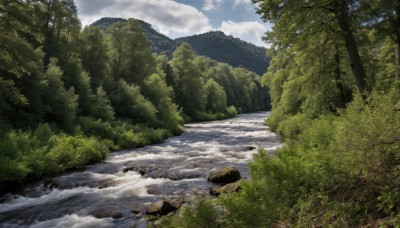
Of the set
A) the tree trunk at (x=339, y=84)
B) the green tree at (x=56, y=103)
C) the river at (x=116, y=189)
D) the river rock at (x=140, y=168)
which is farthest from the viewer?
the green tree at (x=56, y=103)

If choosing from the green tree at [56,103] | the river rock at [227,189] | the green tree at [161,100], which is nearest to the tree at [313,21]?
the river rock at [227,189]

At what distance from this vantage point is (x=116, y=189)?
18.3 meters

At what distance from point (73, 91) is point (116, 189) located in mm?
18403

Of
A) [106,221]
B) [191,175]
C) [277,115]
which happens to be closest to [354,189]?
[106,221]

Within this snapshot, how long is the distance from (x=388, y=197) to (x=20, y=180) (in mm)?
17370

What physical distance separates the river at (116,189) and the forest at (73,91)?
2.13 meters

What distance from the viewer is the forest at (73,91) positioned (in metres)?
18.5

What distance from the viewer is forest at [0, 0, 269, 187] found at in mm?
18500

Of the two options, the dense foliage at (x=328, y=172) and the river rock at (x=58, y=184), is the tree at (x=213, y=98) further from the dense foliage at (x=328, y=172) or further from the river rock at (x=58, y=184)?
the dense foliage at (x=328, y=172)

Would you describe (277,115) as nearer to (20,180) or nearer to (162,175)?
(162,175)

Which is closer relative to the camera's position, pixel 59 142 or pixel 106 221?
pixel 106 221

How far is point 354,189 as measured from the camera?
8.77 m

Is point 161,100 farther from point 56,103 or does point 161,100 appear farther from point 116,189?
point 116,189

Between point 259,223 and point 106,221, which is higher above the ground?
point 259,223
